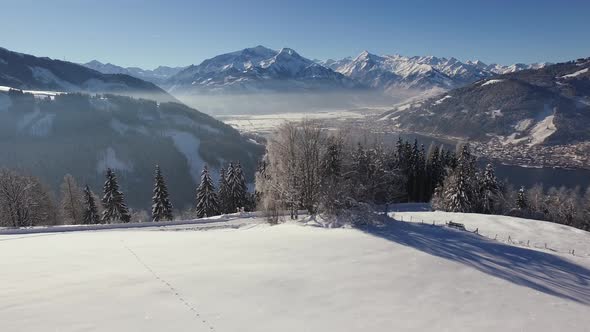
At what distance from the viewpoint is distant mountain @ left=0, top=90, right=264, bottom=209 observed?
474 feet

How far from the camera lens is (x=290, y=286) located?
1151 centimetres

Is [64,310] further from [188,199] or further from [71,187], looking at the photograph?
[188,199]

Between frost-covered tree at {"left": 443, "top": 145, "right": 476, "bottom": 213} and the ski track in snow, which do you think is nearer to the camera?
the ski track in snow

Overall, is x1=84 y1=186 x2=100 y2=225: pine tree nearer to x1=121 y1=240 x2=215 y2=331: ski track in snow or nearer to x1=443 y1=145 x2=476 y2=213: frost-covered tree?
x1=121 y1=240 x2=215 y2=331: ski track in snow

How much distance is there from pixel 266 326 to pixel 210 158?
167m

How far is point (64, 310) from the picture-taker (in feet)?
29.0

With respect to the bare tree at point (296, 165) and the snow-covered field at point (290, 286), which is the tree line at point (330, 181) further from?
the snow-covered field at point (290, 286)

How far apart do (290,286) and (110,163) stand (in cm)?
16706

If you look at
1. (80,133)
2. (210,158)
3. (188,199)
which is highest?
(80,133)

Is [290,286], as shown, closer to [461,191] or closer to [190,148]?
[461,191]

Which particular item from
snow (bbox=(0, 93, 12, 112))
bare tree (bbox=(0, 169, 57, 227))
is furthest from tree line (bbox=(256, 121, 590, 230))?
snow (bbox=(0, 93, 12, 112))

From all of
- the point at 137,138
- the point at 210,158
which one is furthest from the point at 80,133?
the point at 210,158

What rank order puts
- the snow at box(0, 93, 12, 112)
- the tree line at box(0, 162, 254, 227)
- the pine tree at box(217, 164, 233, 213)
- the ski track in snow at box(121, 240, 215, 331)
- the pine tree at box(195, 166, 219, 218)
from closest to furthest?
1. the ski track in snow at box(121, 240, 215, 331)
2. the tree line at box(0, 162, 254, 227)
3. the pine tree at box(195, 166, 219, 218)
4. the pine tree at box(217, 164, 233, 213)
5. the snow at box(0, 93, 12, 112)

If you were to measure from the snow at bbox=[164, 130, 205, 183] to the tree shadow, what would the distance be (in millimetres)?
140893
